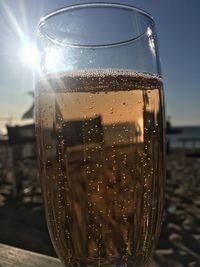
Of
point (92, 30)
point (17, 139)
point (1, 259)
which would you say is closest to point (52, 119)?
point (92, 30)

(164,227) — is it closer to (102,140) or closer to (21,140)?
(21,140)

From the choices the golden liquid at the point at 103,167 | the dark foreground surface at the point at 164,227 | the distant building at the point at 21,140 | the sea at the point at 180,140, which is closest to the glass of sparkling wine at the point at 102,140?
the golden liquid at the point at 103,167

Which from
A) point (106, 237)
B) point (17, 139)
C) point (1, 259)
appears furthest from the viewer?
point (17, 139)

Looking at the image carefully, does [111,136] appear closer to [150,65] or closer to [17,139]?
[150,65]

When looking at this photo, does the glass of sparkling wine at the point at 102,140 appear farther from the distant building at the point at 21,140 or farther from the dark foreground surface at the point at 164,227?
the distant building at the point at 21,140

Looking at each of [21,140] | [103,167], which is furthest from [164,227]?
[103,167]

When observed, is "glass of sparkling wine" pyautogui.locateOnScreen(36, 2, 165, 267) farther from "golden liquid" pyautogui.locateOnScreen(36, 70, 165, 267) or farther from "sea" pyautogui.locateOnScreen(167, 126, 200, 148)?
"sea" pyautogui.locateOnScreen(167, 126, 200, 148)
